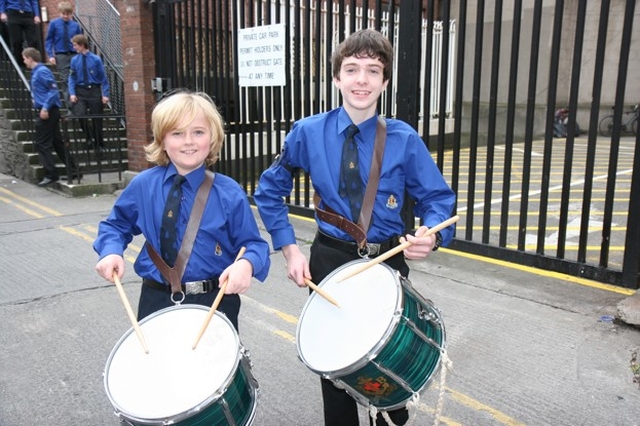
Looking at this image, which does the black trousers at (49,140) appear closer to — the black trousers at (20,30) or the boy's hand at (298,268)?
the black trousers at (20,30)

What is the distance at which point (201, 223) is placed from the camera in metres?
2.39

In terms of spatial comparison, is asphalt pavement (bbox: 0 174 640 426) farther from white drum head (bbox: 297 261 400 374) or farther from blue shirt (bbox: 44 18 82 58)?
blue shirt (bbox: 44 18 82 58)

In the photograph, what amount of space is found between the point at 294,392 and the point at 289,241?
1135mm

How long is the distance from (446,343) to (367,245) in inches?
27.0

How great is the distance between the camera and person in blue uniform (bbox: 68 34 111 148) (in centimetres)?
962

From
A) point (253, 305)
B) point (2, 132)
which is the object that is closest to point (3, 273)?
point (253, 305)

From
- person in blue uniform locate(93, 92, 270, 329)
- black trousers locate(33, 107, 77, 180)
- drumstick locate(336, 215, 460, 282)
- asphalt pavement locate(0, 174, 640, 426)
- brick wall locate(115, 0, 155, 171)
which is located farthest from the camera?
black trousers locate(33, 107, 77, 180)

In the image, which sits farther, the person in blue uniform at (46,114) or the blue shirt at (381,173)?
the person in blue uniform at (46,114)

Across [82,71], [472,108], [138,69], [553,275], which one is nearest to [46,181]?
[82,71]

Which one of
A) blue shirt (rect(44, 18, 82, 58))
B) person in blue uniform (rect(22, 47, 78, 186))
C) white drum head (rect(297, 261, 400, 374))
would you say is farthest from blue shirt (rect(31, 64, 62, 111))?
white drum head (rect(297, 261, 400, 374))

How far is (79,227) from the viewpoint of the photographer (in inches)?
271

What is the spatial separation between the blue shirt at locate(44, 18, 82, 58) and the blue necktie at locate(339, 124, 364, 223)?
32.4 ft

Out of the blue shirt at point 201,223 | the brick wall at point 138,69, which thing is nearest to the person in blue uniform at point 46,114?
the brick wall at point 138,69

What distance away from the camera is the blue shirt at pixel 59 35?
1064cm
